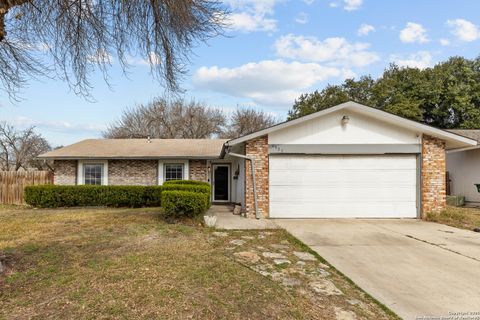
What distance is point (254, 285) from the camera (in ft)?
14.7

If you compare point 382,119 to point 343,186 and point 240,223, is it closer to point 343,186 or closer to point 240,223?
point 343,186

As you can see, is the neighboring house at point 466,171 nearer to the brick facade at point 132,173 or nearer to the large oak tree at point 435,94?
the large oak tree at point 435,94

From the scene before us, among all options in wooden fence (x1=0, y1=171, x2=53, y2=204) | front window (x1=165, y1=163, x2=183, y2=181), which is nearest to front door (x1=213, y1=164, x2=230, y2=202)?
front window (x1=165, y1=163, x2=183, y2=181)

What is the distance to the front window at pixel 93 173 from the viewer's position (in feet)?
51.7

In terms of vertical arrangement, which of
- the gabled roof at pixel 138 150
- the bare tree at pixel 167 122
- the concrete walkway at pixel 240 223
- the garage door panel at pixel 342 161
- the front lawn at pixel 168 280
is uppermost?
the bare tree at pixel 167 122

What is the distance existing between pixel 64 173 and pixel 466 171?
1881 cm

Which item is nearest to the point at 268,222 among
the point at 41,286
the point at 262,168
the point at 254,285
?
the point at 262,168

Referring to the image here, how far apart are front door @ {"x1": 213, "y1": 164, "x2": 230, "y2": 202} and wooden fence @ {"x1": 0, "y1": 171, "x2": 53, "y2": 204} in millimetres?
7649

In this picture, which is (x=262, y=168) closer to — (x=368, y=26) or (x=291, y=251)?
(x=291, y=251)

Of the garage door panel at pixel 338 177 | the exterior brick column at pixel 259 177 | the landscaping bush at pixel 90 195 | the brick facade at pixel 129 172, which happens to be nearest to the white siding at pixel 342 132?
the exterior brick column at pixel 259 177

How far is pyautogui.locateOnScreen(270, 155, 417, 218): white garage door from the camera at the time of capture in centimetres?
1113

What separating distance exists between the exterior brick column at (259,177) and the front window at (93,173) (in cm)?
821

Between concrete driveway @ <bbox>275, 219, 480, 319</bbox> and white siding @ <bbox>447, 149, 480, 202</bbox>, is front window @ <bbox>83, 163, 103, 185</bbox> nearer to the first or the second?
concrete driveway @ <bbox>275, 219, 480, 319</bbox>

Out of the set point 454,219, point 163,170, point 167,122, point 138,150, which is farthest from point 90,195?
point 167,122
